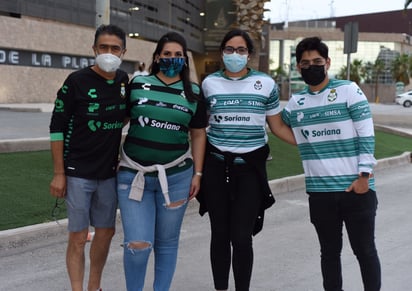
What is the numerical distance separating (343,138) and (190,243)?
9.93ft

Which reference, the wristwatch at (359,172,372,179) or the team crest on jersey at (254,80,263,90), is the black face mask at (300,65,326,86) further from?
the wristwatch at (359,172,372,179)

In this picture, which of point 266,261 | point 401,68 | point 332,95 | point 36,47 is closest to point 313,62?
point 332,95

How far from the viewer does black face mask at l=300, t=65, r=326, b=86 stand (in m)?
3.99

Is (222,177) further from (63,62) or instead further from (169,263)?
(63,62)

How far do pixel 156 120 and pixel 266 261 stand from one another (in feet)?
8.37

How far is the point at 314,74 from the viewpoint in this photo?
13.1 ft

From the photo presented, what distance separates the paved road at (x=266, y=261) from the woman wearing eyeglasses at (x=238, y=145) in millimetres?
845

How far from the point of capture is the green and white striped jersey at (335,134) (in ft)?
12.6

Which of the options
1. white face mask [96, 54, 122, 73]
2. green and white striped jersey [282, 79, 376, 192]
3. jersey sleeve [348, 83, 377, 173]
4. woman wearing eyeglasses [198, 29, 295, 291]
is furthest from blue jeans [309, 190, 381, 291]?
white face mask [96, 54, 122, 73]

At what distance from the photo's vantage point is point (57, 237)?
251 inches

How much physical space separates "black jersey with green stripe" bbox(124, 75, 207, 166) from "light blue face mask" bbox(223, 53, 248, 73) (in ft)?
1.48

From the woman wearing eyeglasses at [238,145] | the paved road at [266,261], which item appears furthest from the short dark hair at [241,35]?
the paved road at [266,261]

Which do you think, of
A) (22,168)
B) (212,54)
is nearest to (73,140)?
(22,168)

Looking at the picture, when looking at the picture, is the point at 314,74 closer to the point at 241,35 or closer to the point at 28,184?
the point at 241,35
